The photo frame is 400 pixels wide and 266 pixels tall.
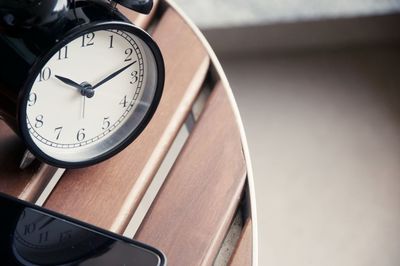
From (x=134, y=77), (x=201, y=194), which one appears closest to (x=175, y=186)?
(x=201, y=194)

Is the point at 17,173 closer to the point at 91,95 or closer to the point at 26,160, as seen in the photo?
the point at 26,160

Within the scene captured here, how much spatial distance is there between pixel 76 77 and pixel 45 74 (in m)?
0.04

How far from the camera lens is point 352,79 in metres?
1.29

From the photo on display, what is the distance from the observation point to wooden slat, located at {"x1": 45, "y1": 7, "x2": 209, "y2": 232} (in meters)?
0.73

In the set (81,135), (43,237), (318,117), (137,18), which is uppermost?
(318,117)

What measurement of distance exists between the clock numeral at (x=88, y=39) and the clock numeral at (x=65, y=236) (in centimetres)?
18

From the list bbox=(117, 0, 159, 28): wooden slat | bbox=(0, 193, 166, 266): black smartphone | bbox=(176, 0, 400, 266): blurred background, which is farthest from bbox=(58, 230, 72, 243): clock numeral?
bbox=(176, 0, 400, 266): blurred background

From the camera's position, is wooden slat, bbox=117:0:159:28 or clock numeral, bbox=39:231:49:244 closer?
clock numeral, bbox=39:231:49:244

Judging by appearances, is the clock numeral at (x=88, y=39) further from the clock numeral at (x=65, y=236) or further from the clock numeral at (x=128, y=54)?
the clock numeral at (x=65, y=236)

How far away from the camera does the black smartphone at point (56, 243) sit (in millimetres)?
647

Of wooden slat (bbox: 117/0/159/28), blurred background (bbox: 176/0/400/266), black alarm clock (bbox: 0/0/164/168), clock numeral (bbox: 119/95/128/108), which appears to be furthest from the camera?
blurred background (bbox: 176/0/400/266)

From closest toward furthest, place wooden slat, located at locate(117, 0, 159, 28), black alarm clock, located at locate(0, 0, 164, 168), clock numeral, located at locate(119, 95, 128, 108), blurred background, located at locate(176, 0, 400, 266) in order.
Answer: black alarm clock, located at locate(0, 0, 164, 168) → clock numeral, located at locate(119, 95, 128, 108) → wooden slat, located at locate(117, 0, 159, 28) → blurred background, located at locate(176, 0, 400, 266)

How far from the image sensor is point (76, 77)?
65cm

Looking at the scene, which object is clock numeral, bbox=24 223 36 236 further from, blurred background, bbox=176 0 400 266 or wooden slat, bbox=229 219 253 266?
A: blurred background, bbox=176 0 400 266
